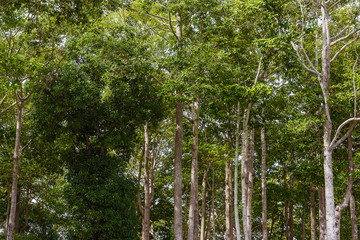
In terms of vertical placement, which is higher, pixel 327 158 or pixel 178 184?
pixel 327 158

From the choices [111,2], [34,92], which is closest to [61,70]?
[34,92]

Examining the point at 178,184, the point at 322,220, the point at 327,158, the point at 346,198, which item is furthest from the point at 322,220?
the point at 178,184

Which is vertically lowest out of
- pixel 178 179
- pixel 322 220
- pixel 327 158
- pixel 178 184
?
pixel 322 220

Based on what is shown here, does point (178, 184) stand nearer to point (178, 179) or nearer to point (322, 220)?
point (178, 179)

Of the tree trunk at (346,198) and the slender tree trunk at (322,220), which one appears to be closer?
the tree trunk at (346,198)

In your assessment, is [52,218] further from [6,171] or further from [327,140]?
[327,140]

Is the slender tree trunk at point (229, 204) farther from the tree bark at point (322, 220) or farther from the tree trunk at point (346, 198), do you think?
the tree trunk at point (346, 198)

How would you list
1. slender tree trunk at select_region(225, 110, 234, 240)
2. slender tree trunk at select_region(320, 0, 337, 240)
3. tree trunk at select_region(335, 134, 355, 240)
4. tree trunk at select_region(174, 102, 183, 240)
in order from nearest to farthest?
slender tree trunk at select_region(320, 0, 337, 240), tree trunk at select_region(335, 134, 355, 240), tree trunk at select_region(174, 102, 183, 240), slender tree trunk at select_region(225, 110, 234, 240)

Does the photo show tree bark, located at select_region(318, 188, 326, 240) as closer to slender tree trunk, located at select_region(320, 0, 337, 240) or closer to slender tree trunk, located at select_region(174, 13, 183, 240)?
slender tree trunk, located at select_region(320, 0, 337, 240)

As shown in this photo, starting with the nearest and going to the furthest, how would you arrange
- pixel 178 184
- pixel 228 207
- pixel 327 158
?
pixel 327 158 < pixel 178 184 < pixel 228 207


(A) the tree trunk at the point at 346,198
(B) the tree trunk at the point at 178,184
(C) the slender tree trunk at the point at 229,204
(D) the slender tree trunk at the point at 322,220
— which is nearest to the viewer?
(A) the tree trunk at the point at 346,198

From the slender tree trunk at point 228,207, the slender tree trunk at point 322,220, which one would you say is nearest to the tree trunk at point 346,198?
the slender tree trunk at point 322,220

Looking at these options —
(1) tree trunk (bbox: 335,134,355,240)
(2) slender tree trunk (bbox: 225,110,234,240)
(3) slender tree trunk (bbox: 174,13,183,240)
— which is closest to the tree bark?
(2) slender tree trunk (bbox: 225,110,234,240)

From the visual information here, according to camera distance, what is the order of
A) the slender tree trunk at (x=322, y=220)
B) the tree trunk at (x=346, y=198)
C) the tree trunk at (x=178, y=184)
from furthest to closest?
the slender tree trunk at (x=322, y=220)
the tree trunk at (x=178, y=184)
the tree trunk at (x=346, y=198)
